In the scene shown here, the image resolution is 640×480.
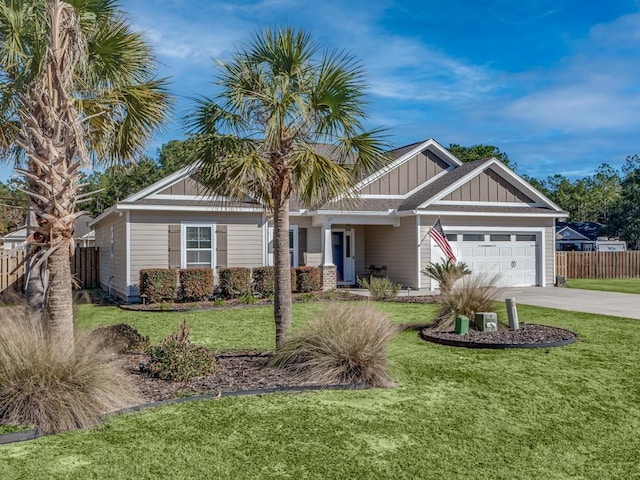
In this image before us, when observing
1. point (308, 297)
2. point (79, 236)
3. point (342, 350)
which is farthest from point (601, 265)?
point (79, 236)

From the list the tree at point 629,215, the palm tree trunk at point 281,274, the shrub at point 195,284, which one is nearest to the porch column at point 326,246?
the shrub at point 195,284

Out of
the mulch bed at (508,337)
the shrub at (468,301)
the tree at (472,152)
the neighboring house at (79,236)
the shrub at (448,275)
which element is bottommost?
the mulch bed at (508,337)

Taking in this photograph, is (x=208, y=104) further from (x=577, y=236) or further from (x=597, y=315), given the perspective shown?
(x=577, y=236)

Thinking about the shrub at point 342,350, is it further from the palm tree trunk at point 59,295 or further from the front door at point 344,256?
the front door at point 344,256

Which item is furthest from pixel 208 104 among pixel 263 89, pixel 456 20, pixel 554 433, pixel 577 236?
pixel 577 236

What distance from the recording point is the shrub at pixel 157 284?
15398 mm

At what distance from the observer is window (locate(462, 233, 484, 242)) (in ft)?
64.2

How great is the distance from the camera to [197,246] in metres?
16.9

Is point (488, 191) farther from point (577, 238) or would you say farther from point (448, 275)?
point (577, 238)

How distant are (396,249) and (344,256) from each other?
89.4 inches

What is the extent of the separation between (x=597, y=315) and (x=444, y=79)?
9067mm

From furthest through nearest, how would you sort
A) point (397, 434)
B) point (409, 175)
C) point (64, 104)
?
point (409, 175) → point (64, 104) → point (397, 434)

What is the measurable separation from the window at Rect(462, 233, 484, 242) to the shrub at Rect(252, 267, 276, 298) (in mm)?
7297

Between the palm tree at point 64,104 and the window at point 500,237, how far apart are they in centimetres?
1407
